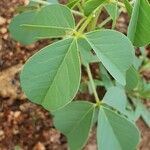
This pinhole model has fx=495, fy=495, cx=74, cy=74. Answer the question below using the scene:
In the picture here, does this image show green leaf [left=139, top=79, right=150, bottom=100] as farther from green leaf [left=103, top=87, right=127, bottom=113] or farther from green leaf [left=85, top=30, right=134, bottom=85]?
green leaf [left=85, top=30, right=134, bottom=85]

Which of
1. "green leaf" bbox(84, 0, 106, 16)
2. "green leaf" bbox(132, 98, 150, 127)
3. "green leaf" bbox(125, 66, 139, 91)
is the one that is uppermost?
"green leaf" bbox(84, 0, 106, 16)

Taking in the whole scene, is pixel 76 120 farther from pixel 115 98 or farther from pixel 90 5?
pixel 90 5

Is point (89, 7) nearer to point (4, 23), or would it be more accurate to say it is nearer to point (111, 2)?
point (111, 2)

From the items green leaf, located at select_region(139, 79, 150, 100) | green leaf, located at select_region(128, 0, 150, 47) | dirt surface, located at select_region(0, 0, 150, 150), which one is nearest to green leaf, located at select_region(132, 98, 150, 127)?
green leaf, located at select_region(139, 79, 150, 100)

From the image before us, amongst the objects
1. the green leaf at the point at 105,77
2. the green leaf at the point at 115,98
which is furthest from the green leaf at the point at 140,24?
the green leaf at the point at 105,77

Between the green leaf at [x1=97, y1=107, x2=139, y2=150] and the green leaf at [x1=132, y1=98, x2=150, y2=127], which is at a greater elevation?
the green leaf at [x1=97, y1=107, x2=139, y2=150]

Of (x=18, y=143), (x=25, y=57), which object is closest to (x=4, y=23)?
(x=25, y=57)

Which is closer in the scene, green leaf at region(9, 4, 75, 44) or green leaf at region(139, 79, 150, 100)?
green leaf at region(9, 4, 75, 44)
